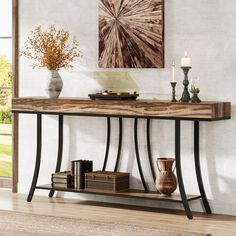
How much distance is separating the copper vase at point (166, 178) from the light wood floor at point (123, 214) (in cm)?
21

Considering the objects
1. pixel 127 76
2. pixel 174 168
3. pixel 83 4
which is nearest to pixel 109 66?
pixel 127 76

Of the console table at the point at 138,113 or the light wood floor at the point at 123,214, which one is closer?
the light wood floor at the point at 123,214

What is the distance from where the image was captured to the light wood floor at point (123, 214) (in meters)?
6.05

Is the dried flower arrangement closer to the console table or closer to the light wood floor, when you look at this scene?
the console table

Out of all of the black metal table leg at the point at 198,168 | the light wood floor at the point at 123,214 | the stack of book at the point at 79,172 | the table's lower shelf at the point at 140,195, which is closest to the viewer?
the light wood floor at the point at 123,214

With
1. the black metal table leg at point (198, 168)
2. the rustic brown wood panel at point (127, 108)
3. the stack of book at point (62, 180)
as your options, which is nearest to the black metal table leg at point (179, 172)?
the rustic brown wood panel at point (127, 108)

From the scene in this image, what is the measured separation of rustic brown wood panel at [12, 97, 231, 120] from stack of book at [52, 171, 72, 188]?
2.01 ft

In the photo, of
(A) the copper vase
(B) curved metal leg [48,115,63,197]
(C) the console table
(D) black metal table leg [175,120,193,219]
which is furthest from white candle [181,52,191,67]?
(B) curved metal leg [48,115,63,197]

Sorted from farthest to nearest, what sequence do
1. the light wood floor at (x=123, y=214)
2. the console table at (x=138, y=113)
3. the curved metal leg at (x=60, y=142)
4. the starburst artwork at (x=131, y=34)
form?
the curved metal leg at (x=60, y=142) → the starburst artwork at (x=131, y=34) → the console table at (x=138, y=113) → the light wood floor at (x=123, y=214)

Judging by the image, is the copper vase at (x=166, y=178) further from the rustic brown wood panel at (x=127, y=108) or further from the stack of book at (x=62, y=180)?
the stack of book at (x=62, y=180)

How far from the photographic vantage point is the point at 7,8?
7836 millimetres

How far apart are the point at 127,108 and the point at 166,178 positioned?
687 mm

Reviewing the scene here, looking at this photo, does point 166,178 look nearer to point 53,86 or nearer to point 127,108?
point 127,108

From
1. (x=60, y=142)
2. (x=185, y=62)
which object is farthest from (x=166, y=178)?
(x=60, y=142)
